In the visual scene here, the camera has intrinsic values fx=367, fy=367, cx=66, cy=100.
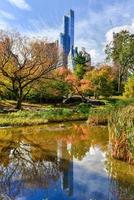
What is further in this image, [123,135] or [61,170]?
[123,135]

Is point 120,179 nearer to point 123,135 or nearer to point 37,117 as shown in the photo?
point 123,135

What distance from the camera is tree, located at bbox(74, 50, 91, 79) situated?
4609 centimetres

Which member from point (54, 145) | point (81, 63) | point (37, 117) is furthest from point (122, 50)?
point (54, 145)

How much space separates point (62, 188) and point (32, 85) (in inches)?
905

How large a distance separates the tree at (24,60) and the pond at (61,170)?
43.6 ft

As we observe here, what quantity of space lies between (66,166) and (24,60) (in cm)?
1916

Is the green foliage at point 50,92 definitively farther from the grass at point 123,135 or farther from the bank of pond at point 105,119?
the grass at point 123,135

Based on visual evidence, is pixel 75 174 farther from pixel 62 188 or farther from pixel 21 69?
pixel 21 69

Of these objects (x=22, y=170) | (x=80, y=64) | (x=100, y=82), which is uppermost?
(x=80, y=64)

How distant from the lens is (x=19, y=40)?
28141 mm

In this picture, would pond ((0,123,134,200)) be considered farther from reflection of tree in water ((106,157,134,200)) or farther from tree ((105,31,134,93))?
tree ((105,31,134,93))

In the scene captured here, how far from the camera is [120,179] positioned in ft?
28.0

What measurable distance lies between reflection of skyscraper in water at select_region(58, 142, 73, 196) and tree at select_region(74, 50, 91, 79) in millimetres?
32813

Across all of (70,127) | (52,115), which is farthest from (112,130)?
(52,115)
